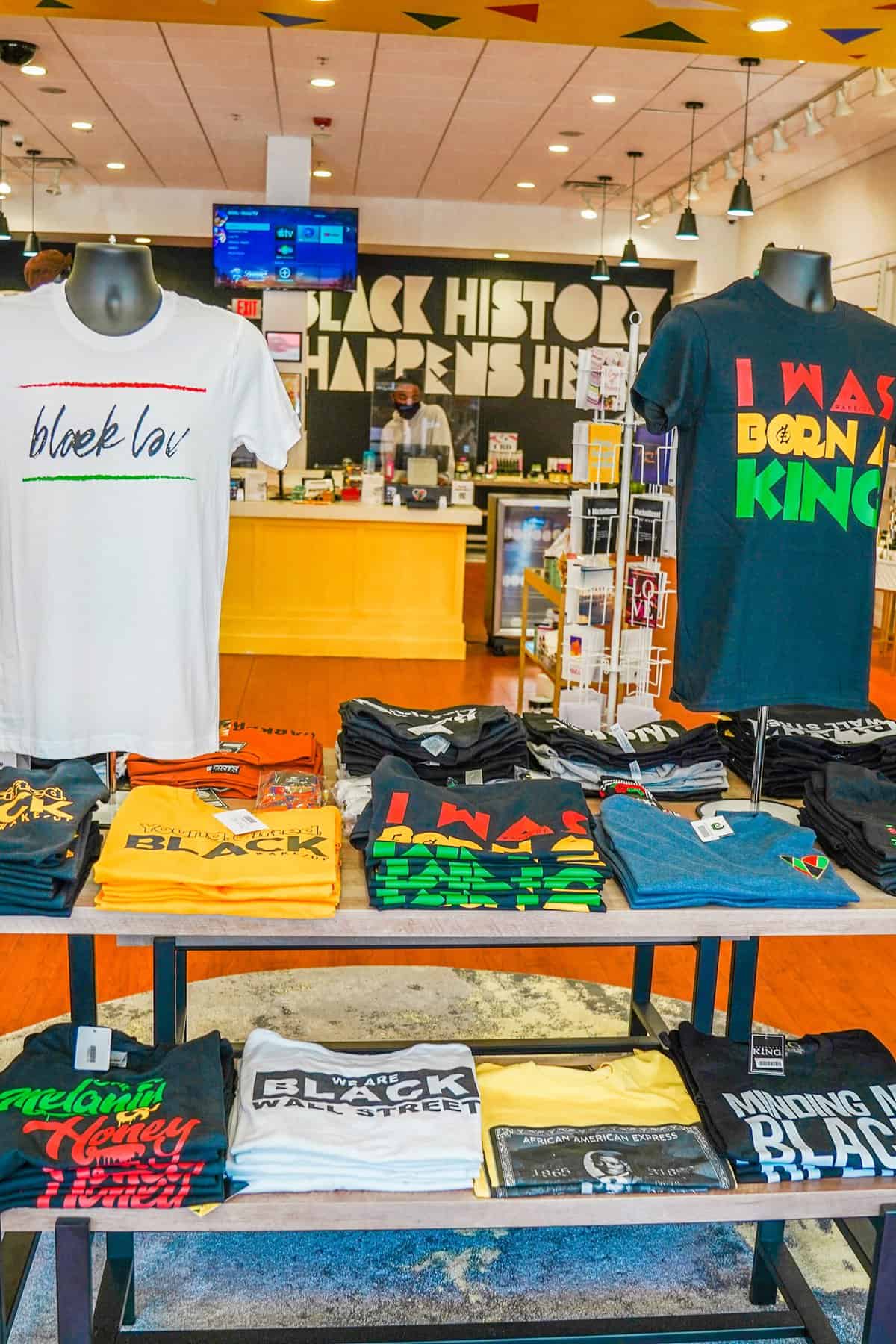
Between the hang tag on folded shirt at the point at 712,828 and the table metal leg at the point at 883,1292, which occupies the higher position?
the hang tag on folded shirt at the point at 712,828

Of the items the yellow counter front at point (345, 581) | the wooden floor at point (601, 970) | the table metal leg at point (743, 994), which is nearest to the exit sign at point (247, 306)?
the yellow counter front at point (345, 581)

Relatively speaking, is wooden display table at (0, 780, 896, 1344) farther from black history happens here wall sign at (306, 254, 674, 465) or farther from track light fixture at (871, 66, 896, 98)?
black history happens here wall sign at (306, 254, 674, 465)

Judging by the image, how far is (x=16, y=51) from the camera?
23.6ft

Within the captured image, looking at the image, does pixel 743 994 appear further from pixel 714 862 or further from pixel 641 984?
pixel 641 984

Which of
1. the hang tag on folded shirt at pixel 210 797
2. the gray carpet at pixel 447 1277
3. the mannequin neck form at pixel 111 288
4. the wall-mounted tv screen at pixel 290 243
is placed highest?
the wall-mounted tv screen at pixel 290 243

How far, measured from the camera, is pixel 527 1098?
199cm

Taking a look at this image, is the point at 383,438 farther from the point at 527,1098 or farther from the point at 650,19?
the point at 527,1098

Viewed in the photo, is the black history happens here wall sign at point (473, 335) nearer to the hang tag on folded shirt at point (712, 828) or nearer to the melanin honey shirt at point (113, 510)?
the melanin honey shirt at point (113, 510)

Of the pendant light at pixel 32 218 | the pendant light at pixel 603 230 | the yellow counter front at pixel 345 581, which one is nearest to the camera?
the yellow counter front at pixel 345 581

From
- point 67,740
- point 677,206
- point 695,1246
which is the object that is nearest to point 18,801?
point 67,740

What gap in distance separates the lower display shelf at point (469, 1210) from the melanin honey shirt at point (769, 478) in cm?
85

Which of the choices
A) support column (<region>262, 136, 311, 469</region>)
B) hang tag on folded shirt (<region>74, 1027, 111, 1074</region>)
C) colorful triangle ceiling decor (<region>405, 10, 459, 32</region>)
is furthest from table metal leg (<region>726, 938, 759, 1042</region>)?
support column (<region>262, 136, 311, 469</region>)

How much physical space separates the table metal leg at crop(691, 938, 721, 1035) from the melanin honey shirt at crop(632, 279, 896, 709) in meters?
0.53

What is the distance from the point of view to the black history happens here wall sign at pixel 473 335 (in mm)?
14516
